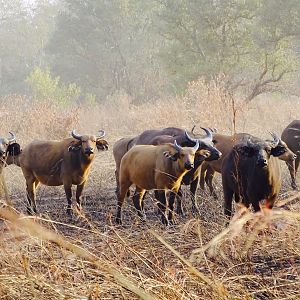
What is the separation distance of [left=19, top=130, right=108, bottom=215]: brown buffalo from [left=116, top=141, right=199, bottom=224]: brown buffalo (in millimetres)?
738

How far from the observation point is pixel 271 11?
2364 cm

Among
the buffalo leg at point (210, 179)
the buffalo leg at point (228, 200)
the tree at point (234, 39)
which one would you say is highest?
the tree at point (234, 39)

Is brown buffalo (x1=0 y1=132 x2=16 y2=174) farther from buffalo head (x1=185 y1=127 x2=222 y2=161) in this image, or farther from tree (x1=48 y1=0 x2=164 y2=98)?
tree (x1=48 y1=0 x2=164 y2=98)

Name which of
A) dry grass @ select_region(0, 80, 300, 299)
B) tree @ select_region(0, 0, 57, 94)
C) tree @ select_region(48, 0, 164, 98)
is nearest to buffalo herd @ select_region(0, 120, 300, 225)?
dry grass @ select_region(0, 80, 300, 299)

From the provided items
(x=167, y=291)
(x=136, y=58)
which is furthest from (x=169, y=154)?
(x=136, y=58)

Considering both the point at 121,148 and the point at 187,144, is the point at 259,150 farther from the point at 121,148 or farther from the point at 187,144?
the point at 121,148

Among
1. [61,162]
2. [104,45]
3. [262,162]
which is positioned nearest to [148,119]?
[61,162]

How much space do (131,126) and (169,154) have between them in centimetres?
1271

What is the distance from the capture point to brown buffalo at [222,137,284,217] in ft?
21.9

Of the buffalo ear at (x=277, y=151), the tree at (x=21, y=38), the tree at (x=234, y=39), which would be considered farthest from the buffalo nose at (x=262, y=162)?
the tree at (x=21, y=38)

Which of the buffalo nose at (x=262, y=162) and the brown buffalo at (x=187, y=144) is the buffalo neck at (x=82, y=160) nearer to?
the brown buffalo at (x=187, y=144)

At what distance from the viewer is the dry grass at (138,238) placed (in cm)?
274

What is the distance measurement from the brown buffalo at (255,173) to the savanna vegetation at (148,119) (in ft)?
1.36

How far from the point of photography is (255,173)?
22.3ft
